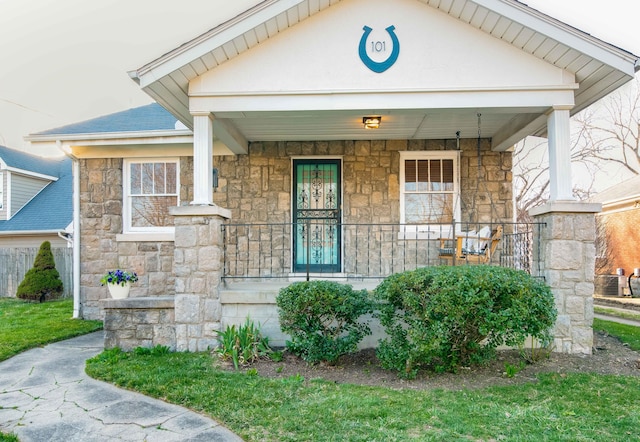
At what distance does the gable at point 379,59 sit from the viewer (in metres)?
5.51

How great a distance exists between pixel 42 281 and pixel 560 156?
1151 centimetres

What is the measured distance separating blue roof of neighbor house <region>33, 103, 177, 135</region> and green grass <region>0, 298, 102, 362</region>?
322cm

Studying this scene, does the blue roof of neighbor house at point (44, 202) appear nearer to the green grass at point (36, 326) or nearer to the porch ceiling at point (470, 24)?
the green grass at point (36, 326)

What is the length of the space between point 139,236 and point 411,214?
15.4ft

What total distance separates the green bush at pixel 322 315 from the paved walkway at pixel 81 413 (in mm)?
1480

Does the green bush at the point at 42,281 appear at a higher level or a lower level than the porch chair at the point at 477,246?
lower

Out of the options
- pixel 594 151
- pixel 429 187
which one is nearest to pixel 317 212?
pixel 429 187

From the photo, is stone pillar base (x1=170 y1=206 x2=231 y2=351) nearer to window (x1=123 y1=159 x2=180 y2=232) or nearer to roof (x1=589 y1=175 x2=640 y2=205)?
window (x1=123 y1=159 x2=180 y2=232)

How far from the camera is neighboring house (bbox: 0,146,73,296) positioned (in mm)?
12680

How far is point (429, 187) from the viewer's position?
7.80 meters

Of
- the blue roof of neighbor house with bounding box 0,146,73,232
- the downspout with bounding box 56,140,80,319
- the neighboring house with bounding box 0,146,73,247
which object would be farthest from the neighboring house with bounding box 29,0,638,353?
the blue roof of neighbor house with bounding box 0,146,73,232

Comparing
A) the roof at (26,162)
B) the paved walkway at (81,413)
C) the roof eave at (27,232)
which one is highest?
the roof at (26,162)

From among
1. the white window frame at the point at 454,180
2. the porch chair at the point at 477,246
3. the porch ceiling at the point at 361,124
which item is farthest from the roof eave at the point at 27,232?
the porch chair at the point at 477,246

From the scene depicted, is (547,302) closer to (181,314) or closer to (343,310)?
(343,310)
